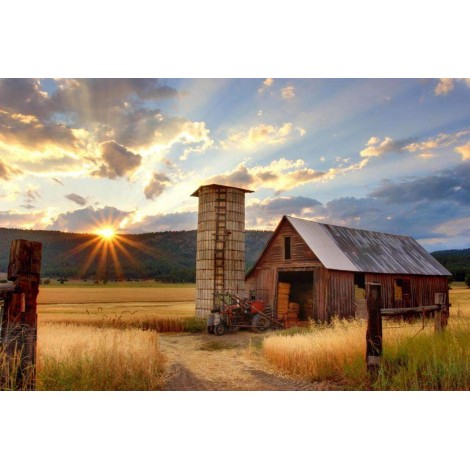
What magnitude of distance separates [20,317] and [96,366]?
1657mm

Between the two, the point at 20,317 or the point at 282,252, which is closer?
the point at 20,317

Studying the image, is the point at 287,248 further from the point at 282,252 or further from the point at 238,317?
the point at 238,317

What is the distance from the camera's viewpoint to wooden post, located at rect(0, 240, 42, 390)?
607cm

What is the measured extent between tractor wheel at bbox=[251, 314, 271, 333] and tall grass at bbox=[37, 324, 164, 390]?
8.44 metres

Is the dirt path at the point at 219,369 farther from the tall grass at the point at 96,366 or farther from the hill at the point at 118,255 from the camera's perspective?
the hill at the point at 118,255

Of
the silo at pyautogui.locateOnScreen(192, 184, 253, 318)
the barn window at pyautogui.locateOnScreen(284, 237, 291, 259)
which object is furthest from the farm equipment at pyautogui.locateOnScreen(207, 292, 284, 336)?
the barn window at pyautogui.locateOnScreen(284, 237, 291, 259)

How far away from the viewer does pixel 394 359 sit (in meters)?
7.60

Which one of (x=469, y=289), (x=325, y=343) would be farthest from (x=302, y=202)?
(x=469, y=289)

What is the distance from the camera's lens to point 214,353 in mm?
11586

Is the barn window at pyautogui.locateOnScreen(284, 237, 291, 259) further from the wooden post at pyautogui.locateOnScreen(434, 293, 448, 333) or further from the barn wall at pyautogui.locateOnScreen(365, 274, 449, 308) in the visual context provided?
the wooden post at pyautogui.locateOnScreen(434, 293, 448, 333)

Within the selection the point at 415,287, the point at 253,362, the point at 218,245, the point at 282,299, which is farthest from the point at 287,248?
the point at 253,362

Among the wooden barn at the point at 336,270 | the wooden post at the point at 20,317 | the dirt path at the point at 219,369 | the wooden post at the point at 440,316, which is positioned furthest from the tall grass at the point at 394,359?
the wooden barn at the point at 336,270

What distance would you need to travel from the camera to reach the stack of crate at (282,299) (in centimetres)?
1855

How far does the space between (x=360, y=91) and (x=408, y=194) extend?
2.40 meters
